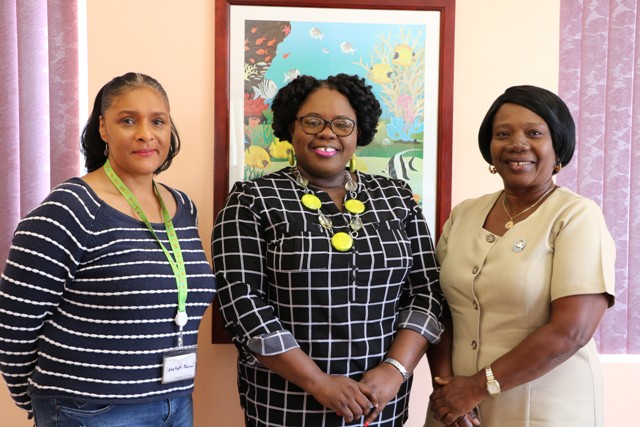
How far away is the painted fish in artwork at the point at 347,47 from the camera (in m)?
2.21

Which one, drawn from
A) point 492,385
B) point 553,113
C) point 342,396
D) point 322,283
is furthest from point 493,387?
point 553,113

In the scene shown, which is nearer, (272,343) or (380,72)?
(272,343)

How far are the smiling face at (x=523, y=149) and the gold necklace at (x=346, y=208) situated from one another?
0.46m

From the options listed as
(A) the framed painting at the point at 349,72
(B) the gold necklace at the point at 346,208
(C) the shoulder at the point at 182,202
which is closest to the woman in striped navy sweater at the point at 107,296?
(C) the shoulder at the point at 182,202

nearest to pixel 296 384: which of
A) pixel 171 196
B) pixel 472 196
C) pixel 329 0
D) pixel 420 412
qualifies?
pixel 171 196

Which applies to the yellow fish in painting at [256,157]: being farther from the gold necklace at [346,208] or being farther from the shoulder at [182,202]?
the shoulder at [182,202]

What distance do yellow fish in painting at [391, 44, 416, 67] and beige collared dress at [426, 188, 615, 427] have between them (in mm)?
816

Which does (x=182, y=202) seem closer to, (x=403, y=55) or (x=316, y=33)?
(x=316, y=33)

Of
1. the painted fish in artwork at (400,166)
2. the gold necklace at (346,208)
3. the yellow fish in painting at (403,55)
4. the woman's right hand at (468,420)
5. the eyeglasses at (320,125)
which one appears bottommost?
the woman's right hand at (468,420)

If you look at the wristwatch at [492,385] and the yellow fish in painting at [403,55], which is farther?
the yellow fish in painting at [403,55]

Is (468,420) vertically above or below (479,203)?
below

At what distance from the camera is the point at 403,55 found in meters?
2.23

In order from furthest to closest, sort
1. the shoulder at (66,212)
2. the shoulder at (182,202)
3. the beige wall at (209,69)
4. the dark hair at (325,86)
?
the beige wall at (209,69) → the dark hair at (325,86) → the shoulder at (182,202) → the shoulder at (66,212)

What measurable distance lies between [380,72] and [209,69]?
66cm
